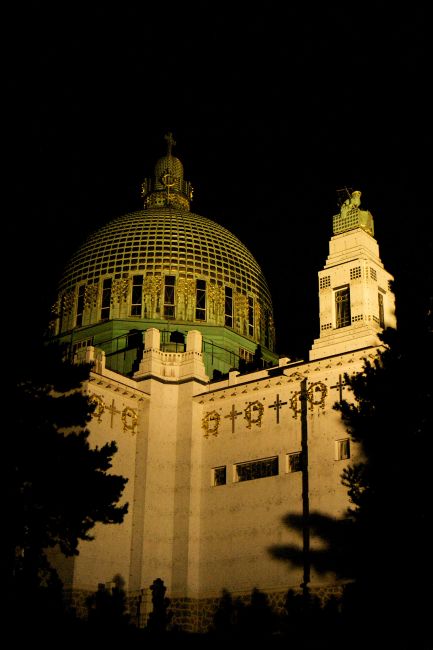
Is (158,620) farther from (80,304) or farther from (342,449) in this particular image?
(80,304)

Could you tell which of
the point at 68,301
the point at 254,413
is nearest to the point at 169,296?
the point at 68,301

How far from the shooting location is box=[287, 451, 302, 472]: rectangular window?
124 ft

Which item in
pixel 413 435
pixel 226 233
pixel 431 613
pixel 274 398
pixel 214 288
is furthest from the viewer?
pixel 226 233

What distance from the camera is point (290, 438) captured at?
38281 millimetres

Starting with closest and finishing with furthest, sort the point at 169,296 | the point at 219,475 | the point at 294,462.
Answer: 1. the point at 294,462
2. the point at 219,475
3. the point at 169,296

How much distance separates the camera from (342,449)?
36719 mm

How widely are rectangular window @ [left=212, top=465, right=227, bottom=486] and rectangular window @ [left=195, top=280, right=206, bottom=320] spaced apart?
34.8ft

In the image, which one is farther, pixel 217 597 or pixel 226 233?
pixel 226 233

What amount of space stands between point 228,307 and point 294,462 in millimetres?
14212

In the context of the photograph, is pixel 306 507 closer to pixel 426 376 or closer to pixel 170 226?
pixel 426 376

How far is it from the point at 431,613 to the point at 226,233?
3313 centimetres

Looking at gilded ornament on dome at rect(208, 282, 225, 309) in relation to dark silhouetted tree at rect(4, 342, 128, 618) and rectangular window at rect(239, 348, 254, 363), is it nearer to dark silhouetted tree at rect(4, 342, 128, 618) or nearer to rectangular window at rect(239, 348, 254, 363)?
rectangular window at rect(239, 348, 254, 363)

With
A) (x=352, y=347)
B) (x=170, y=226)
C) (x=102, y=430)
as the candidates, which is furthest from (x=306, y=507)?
(x=170, y=226)

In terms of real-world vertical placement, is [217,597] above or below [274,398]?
below
